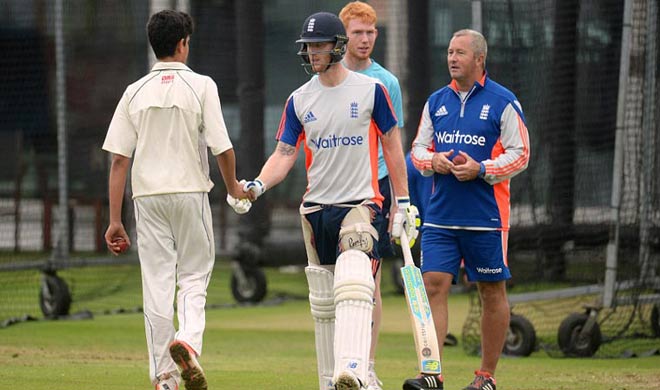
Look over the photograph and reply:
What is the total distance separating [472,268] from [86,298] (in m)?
7.62

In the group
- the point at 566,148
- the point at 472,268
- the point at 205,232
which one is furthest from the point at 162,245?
the point at 566,148

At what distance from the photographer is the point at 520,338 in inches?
405

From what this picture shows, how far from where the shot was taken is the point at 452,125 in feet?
25.6

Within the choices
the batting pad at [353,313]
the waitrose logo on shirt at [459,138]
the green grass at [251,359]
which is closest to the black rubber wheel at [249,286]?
the green grass at [251,359]

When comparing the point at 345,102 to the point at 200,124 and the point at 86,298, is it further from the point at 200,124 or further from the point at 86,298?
the point at 86,298

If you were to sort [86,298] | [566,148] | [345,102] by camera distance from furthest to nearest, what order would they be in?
1. [86,298]
2. [566,148]
3. [345,102]

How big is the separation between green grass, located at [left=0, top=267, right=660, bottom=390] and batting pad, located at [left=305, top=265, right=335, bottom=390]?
1.15m

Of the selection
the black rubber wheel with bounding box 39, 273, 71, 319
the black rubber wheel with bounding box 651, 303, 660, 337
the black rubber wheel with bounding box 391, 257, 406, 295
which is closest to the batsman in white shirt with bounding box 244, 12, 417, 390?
the black rubber wheel with bounding box 651, 303, 660, 337

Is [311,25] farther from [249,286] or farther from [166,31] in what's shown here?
[249,286]

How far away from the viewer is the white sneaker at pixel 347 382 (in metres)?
6.07

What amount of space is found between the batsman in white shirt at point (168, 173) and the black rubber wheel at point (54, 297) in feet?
20.4

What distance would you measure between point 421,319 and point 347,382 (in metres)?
0.73

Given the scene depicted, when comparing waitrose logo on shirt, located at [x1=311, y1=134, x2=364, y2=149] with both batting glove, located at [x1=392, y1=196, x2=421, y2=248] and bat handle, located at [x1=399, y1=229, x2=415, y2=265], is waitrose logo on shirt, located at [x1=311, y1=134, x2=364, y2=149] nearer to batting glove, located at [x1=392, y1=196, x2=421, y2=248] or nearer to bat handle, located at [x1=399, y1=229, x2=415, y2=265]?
batting glove, located at [x1=392, y1=196, x2=421, y2=248]

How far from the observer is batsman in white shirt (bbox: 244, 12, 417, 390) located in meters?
6.68
